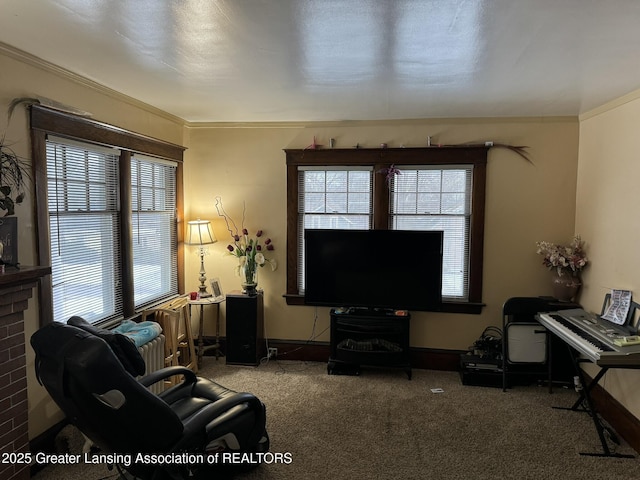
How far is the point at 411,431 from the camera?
9.91 feet

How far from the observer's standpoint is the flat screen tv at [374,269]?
390 centimetres

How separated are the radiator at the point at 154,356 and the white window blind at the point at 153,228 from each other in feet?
1.85

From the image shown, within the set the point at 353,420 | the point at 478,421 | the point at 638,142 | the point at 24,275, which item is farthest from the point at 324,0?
the point at 478,421

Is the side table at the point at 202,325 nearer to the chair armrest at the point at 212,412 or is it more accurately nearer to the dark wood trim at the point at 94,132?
the dark wood trim at the point at 94,132

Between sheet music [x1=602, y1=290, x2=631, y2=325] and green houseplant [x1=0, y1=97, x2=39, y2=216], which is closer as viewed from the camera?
green houseplant [x1=0, y1=97, x2=39, y2=216]

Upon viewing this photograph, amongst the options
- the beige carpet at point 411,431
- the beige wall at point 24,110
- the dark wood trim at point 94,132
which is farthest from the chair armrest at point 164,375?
the dark wood trim at point 94,132

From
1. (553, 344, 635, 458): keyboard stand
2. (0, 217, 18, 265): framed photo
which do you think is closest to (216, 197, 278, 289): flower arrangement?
(0, 217, 18, 265): framed photo

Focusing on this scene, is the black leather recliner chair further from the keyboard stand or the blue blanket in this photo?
the keyboard stand

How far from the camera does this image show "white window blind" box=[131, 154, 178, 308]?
12.1 feet

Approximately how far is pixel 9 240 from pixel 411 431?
113 inches

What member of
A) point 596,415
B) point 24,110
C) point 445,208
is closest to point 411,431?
point 596,415

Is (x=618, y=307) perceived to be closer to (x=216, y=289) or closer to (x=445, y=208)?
(x=445, y=208)

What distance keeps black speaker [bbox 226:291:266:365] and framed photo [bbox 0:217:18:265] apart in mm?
2136

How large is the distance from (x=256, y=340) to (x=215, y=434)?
2113mm
